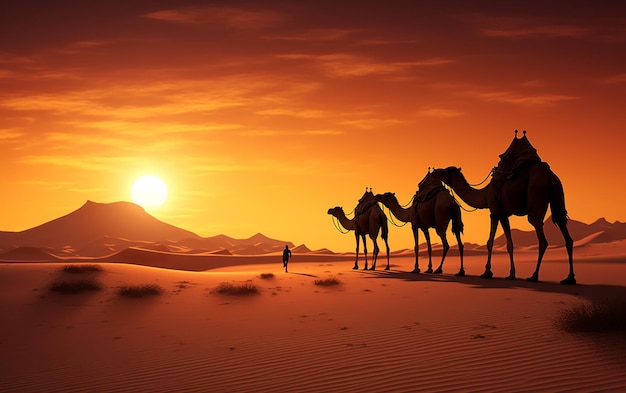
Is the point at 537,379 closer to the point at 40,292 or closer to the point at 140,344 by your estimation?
the point at 140,344

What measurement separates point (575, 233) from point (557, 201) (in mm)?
107643

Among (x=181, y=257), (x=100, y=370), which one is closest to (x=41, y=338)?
(x=100, y=370)

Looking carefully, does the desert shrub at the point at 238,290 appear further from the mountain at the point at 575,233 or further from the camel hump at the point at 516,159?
the mountain at the point at 575,233

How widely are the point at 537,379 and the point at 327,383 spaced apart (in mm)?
2700

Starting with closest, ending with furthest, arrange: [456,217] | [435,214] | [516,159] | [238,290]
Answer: [238,290] → [516,159] → [456,217] → [435,214]

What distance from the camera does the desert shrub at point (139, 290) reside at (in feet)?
57.7

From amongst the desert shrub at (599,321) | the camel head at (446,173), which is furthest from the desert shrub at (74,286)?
the camel head at (446,173)

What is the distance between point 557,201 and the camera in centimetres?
1983

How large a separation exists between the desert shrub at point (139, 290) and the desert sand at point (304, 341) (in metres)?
0.24

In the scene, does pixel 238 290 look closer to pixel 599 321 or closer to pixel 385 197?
pixel 599 321

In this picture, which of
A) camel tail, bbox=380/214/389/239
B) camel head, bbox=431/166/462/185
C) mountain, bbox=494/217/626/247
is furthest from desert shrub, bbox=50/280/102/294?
mountain, bbox=494/217/626/247

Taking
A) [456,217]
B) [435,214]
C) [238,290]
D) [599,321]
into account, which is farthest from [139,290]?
[456,217]

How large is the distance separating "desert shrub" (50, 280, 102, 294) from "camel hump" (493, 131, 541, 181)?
1275 centimetres

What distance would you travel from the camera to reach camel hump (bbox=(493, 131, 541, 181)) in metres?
20.4
